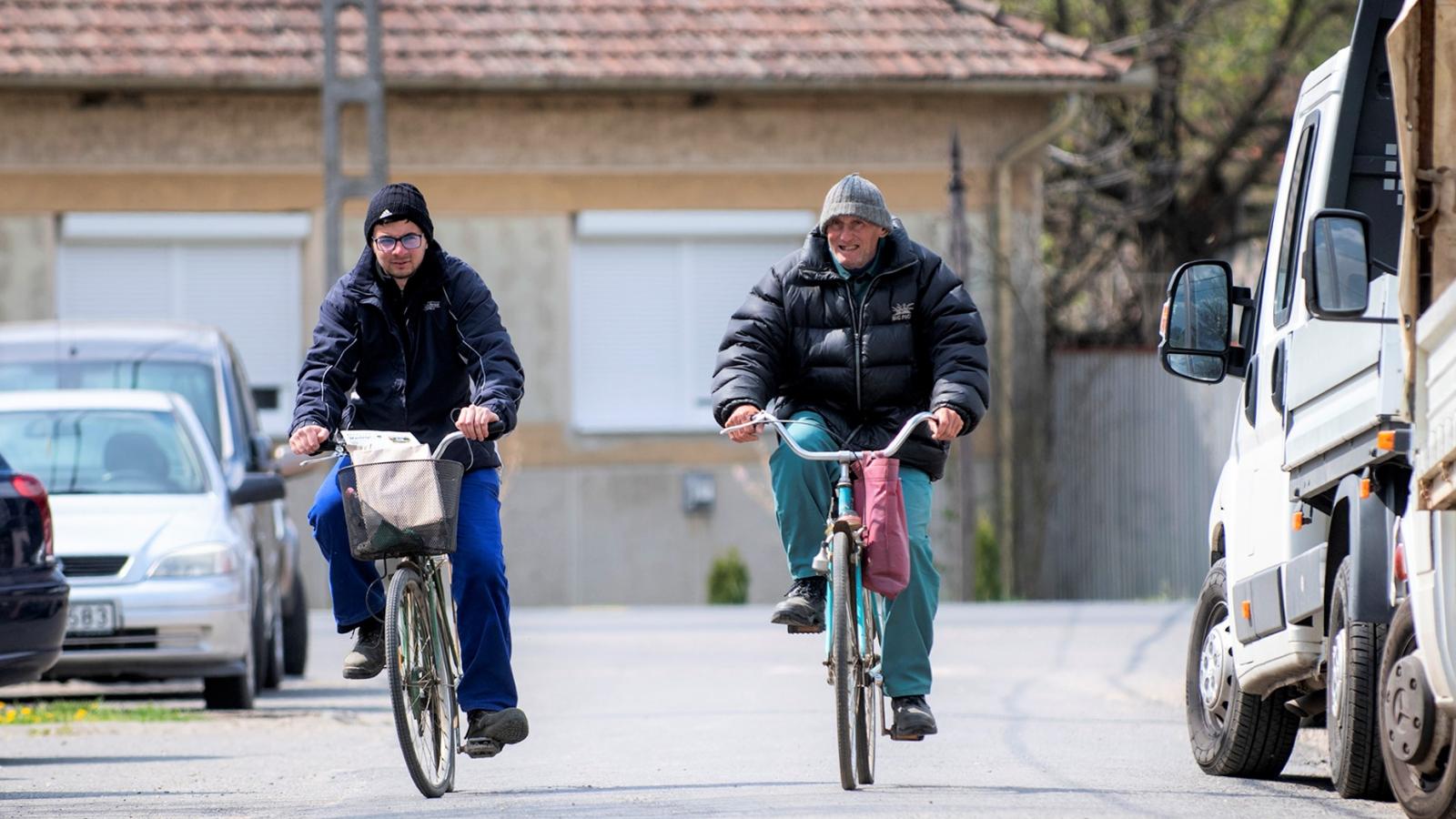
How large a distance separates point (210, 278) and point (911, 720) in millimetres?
16761

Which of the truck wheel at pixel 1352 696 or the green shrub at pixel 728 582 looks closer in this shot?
the truck wheel at pixel 1352 696

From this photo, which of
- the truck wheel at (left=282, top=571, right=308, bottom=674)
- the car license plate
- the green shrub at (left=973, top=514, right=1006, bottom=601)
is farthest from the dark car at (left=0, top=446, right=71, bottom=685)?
the green shrub at (left=973, top=514, right=1006, bottom=601)

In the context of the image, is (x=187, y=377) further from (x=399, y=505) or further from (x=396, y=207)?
(x=399, y=505)

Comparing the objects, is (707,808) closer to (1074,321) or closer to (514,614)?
(514,614)

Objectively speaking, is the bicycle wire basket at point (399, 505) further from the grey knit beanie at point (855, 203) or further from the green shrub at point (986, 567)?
the green shrub at point (986, 567)

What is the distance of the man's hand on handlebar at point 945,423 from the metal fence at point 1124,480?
15.5 metres

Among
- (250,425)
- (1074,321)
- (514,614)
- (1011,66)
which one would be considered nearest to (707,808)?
(250,425)

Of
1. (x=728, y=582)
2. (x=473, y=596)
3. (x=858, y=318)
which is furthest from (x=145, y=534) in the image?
(x=728, y=582)

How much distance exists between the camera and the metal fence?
2372cm

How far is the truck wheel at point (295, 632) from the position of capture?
1594 cm

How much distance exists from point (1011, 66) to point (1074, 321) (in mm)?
4296

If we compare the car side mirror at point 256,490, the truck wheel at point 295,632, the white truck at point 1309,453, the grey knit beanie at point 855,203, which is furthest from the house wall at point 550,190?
the grey knit beanie at point 855,203

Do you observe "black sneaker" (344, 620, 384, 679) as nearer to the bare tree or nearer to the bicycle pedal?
the bicycle pedal

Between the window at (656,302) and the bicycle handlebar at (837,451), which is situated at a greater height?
the window at (656,302)
